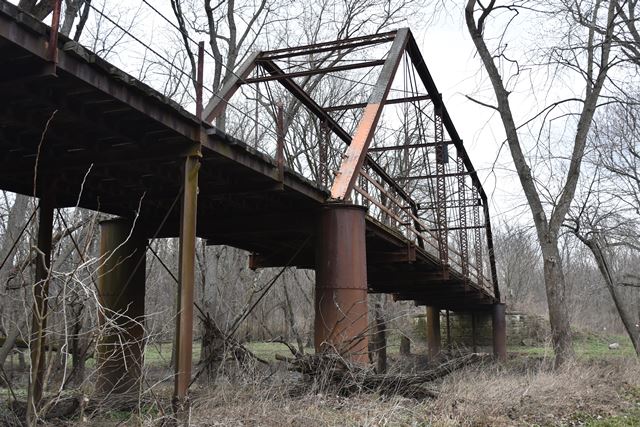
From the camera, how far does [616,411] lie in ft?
34.2

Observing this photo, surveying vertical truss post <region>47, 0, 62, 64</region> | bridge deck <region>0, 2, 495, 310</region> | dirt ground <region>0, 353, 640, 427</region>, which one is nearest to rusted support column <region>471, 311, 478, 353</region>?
bridge deck <region>0, 2, 495, 310</region>

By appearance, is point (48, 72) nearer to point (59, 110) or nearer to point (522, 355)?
point (59, 110)

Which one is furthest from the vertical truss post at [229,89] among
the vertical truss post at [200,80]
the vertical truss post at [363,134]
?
the vertical truss post at [200,80]

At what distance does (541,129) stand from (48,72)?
49.8ft

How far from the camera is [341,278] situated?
10.4 meters

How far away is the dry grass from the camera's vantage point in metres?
7.11

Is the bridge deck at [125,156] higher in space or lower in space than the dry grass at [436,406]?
higher

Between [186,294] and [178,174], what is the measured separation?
2.95 metres

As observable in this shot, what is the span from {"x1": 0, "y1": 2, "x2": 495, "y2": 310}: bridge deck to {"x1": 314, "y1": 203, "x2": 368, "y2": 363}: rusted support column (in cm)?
50

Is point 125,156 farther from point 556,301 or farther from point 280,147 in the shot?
point 556,301

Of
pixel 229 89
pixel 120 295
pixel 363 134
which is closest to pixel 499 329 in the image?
pixel 363 134

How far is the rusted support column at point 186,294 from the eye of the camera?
23.2ft

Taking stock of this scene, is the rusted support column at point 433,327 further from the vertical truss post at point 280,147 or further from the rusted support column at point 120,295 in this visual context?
the vertical truss post at point 280,147

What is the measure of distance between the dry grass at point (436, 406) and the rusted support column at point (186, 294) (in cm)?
36
